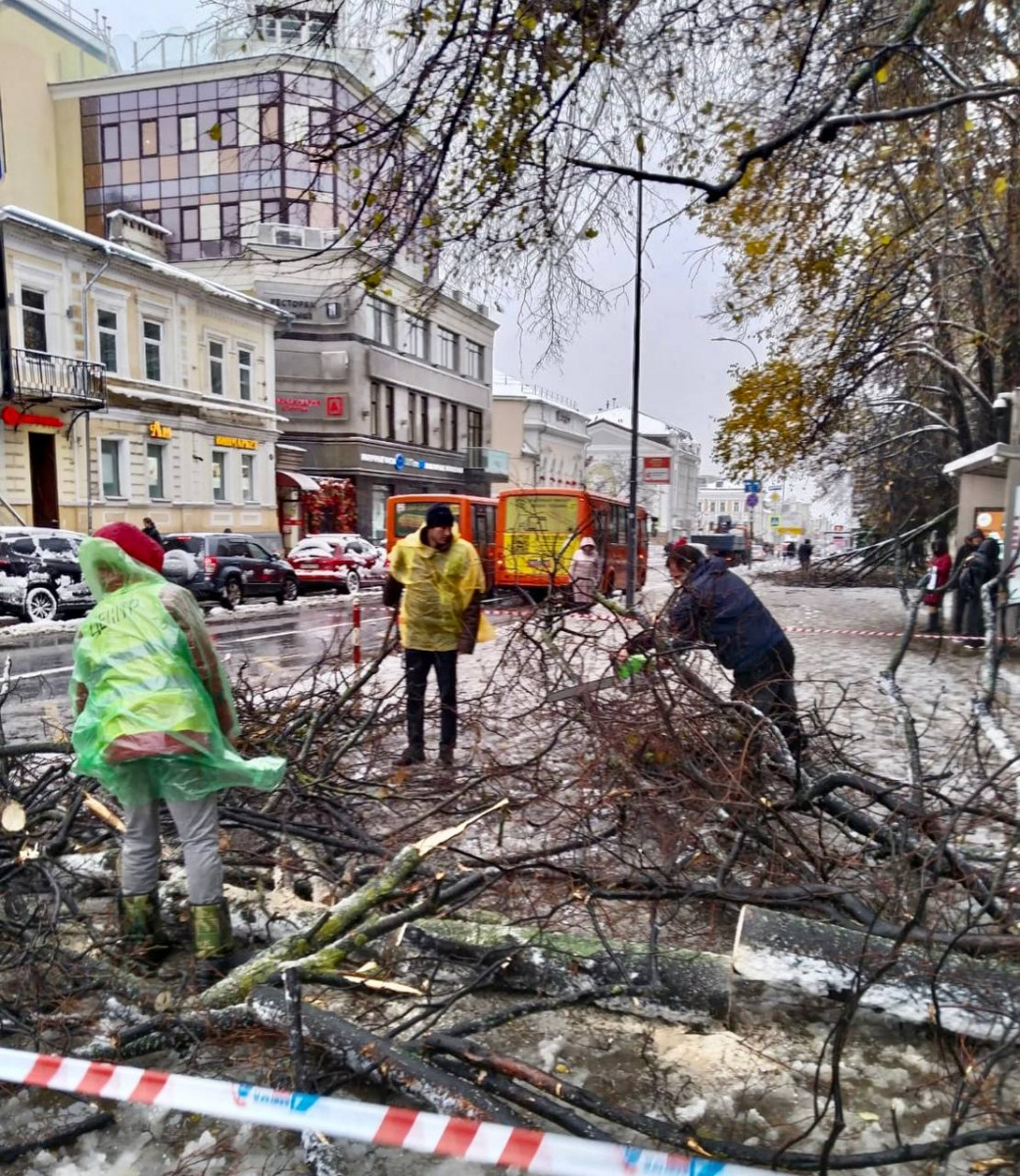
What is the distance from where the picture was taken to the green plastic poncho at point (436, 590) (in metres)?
5.63

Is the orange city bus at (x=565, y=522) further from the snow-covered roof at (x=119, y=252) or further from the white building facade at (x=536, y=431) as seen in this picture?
the white building facade at (x=536, y=431)

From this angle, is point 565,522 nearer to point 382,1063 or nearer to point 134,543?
point 134,543

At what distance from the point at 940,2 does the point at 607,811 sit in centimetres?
534

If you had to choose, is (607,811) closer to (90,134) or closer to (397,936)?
(397,936)

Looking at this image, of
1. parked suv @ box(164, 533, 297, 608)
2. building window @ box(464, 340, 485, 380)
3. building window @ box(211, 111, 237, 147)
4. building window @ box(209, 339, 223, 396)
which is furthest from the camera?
building window @ box(464, 340, 485, 380)

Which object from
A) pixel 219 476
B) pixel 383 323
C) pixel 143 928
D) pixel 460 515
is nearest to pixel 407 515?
pixel 460 515

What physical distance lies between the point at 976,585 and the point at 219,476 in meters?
24.2

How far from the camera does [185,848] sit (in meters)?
3.14

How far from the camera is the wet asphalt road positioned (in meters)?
7.34

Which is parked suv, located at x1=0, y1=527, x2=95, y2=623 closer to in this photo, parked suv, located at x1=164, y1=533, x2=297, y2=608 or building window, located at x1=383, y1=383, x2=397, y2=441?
parked suv, located at x1=164, y1=533, x2=297, y2=608

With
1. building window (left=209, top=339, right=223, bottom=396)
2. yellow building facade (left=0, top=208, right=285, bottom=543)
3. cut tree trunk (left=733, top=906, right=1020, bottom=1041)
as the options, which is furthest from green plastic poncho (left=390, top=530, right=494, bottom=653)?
building window (left=209, top=339, right=223, bottom=396)

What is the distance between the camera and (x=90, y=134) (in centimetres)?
3450

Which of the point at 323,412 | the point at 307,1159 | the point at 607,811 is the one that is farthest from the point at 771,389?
the point at 323,412

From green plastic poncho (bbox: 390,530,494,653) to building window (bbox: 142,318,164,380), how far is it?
23.5m
